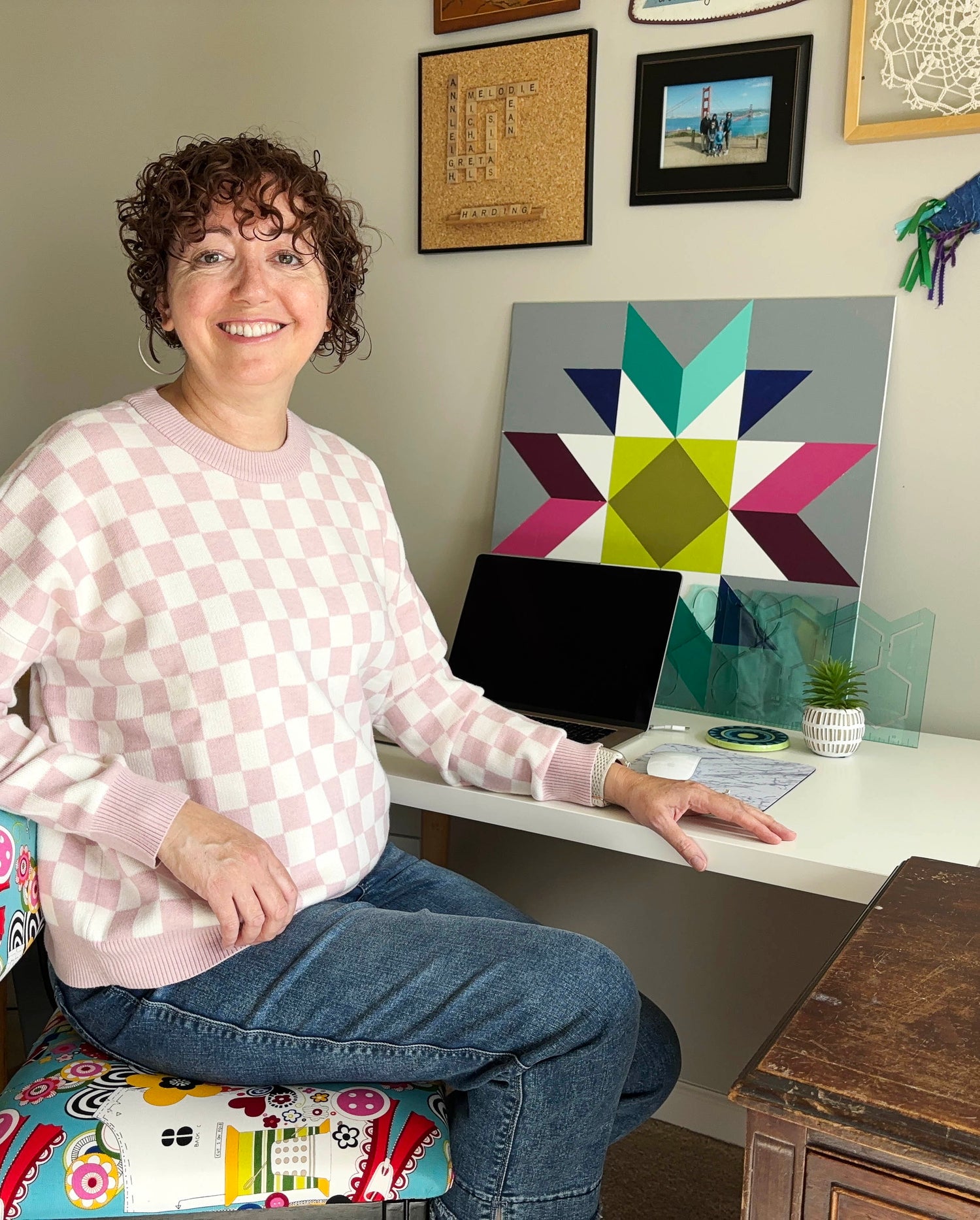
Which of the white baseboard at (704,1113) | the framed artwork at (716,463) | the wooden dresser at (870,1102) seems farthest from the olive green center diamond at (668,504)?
the wooden dresser at (870,1102)

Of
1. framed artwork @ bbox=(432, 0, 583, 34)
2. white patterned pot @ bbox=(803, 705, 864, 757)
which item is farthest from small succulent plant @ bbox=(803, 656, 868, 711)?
framed artwork @ bbox=(432, 0, 583, 34)

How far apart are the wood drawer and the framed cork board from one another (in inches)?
55.7

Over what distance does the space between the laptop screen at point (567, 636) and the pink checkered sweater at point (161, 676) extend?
45cm

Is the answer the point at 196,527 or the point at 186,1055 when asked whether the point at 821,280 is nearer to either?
the point at 196,527

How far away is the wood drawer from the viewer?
2.16 feet

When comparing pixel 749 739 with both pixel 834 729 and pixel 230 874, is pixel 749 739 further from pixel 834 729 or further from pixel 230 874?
pixel 230 874

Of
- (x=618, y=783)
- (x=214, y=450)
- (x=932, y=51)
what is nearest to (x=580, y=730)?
(x=618, y=783)

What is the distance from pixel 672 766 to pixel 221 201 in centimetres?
81

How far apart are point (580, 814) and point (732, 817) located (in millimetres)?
184

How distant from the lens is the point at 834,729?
1.48 m

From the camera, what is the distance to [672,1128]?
191 cm

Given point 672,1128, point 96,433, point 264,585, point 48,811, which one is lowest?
point 672,1128

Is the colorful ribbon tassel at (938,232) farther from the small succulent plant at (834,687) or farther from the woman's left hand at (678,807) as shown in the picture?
the woman's left hand at (678,807)

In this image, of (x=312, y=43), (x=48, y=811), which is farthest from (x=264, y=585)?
(x=312, y=43)
